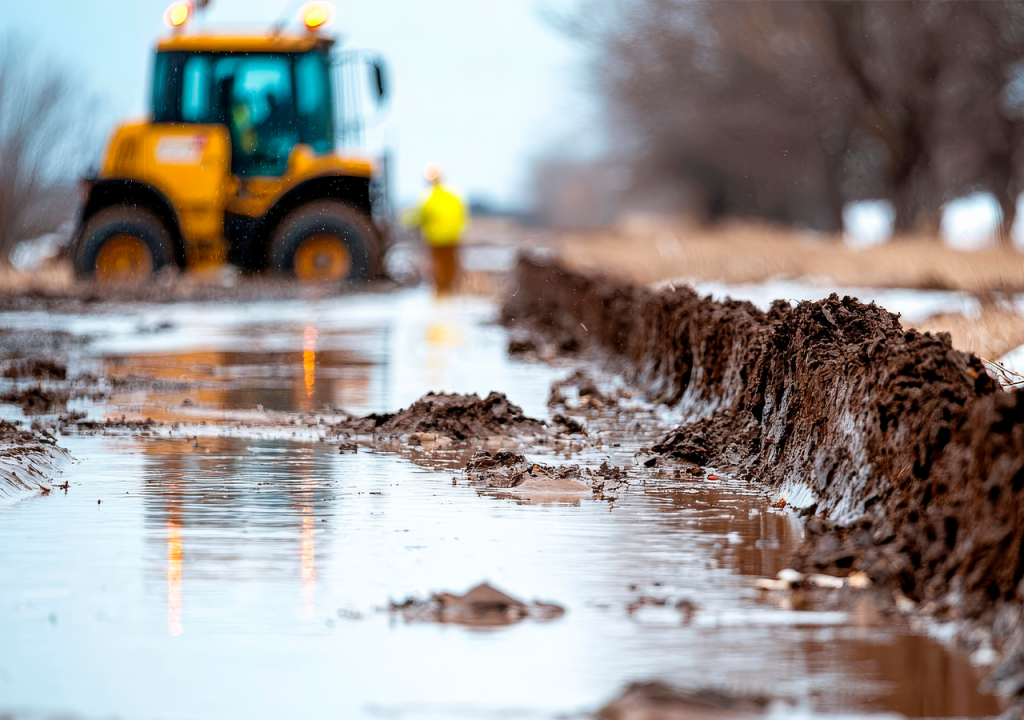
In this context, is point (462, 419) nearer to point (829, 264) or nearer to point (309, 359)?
point (309, 359)

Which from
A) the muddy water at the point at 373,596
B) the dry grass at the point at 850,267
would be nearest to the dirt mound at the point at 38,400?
the muddy water at the point at 373,596

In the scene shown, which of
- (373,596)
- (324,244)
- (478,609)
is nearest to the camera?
(478,609)

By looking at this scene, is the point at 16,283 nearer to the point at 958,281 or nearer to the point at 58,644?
the point at 958,281

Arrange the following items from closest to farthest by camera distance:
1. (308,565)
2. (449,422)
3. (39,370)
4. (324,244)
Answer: (308,565)
(449,422)
(39,370)
(324,244)

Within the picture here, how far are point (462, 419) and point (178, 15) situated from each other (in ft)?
51.5

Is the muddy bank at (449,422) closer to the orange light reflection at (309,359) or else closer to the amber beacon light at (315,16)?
the orange light reflection at (309,359)

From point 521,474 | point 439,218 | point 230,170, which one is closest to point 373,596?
point 521,474

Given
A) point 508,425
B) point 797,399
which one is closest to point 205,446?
point 508,425

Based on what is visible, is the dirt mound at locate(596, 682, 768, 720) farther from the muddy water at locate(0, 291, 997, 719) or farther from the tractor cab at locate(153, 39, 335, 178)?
the tractor cab at locate(153, 39, 335, 178)

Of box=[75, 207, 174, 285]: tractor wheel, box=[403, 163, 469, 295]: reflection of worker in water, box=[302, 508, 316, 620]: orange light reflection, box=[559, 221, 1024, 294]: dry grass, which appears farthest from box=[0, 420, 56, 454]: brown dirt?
box=[403, 163, 469, 295]: reflection of worker in water

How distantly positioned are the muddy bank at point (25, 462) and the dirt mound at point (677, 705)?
12.0 ft

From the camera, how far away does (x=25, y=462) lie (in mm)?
7250

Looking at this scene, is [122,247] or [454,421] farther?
[122,247]

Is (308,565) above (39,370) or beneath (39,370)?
beneath
